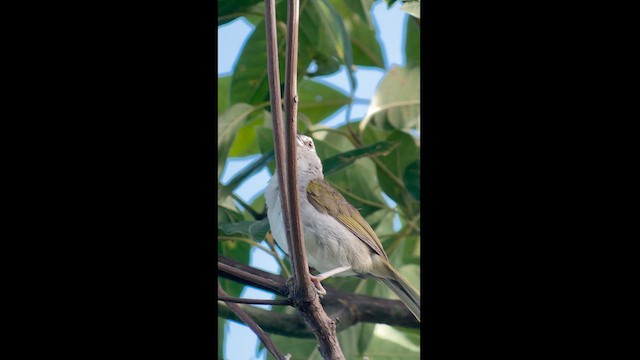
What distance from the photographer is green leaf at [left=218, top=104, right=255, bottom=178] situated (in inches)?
43.1

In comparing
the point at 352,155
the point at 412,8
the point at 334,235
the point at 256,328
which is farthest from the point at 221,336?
the point at 412,8

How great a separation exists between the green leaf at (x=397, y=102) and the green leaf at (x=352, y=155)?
0.03m

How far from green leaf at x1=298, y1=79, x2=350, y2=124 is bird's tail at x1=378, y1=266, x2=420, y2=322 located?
0.26m

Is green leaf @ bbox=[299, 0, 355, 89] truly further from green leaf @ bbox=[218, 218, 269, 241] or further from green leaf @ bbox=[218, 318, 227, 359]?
green leaf @ bbox=[218, 318, 227, 359]

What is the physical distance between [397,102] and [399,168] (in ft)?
0.30

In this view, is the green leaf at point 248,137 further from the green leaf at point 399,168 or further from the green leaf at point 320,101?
the green leaf at point 399,168

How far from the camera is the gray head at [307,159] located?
3.50 ft

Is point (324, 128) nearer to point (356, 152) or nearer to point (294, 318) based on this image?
point (356, 152)

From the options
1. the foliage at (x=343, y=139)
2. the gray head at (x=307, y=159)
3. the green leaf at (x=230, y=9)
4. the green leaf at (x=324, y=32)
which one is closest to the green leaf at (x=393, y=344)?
the foliage at (x=343, y=139)

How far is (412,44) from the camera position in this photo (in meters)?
1.17

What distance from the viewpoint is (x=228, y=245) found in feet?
3.58

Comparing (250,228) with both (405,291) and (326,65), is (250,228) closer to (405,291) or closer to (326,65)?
(405,291)
